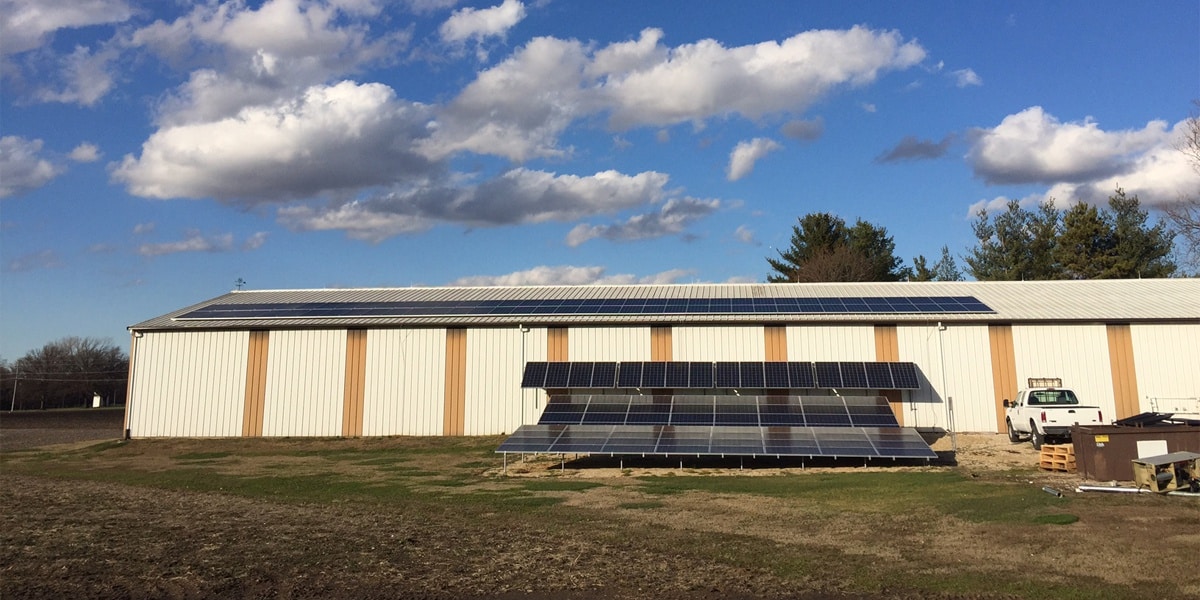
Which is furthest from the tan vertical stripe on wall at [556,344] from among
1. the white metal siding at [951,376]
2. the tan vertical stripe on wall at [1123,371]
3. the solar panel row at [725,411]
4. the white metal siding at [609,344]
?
the tan vertical stripe on wall at [1123,371]

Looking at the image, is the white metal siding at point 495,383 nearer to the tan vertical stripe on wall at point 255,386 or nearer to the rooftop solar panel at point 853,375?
the tan vertical stripe on wall at point 255,386

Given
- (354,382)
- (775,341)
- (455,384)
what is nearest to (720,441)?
(775,341)

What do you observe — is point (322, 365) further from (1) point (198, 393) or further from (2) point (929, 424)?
(2) point (929, 424)

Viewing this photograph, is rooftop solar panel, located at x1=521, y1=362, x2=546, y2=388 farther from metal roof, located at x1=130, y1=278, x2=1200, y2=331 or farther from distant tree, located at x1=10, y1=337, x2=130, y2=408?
distant tree, located at x1=10, y1=337, x2=130, y2=408

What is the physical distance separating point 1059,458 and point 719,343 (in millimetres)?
13321

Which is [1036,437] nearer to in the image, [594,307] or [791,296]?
[791,296]

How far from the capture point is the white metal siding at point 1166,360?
28.3m

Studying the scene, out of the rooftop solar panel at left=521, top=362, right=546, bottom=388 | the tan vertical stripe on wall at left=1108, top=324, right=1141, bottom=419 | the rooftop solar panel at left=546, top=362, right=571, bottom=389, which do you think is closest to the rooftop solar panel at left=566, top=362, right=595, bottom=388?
the rooftop solar panel at left=546, top=362, right=571, bottom=389

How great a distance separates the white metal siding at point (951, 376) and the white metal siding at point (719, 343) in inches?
224

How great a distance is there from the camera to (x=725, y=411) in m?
25.5

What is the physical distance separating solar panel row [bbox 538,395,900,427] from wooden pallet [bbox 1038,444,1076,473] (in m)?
4.60

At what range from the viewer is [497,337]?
31.5 m

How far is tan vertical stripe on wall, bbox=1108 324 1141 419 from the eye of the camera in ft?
93.1

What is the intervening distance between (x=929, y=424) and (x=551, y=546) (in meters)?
21.8
